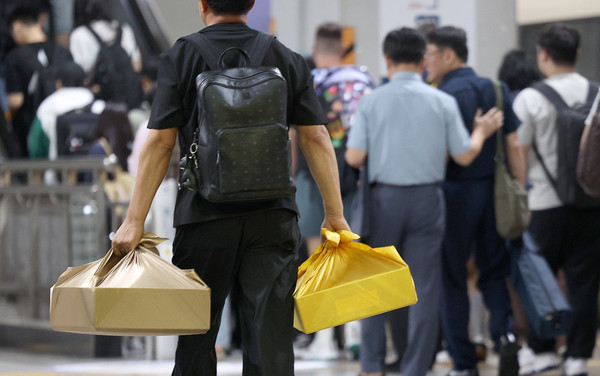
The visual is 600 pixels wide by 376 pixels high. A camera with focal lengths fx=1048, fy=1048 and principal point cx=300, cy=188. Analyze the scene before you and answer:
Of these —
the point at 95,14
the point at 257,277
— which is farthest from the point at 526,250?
the point at 95,14

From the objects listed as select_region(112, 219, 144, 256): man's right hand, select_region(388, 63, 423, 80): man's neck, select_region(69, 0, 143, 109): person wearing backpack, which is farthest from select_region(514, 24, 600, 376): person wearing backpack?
select_region(69, 0, 143, 109): person wearing backpack

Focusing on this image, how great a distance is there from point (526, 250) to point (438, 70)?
1111 mm

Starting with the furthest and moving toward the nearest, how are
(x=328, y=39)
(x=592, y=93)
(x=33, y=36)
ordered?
(x=33, y=36), (x=328, y=39), (x=592, y=93)

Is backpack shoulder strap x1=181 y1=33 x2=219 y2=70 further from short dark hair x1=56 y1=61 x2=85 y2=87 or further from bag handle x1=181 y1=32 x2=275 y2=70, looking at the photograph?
short dark hair x1=56 y1=61 x2=85 y2=87

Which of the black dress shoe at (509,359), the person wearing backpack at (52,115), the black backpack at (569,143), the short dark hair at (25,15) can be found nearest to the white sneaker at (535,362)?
the black dress shoe at (509,359)

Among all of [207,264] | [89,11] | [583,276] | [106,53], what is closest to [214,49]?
[207,264]

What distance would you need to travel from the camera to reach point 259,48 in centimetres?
338

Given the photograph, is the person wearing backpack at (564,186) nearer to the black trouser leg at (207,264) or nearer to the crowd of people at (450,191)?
the crowd of people at (450,191)

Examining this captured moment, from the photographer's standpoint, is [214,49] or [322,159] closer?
[214,49]

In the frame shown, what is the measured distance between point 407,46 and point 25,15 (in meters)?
4.75

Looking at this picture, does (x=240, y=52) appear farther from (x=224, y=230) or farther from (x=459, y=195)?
(x=459, y=195)

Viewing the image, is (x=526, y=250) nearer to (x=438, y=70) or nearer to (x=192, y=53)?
(x=438, y=70)

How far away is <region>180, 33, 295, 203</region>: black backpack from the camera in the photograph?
10.5ft

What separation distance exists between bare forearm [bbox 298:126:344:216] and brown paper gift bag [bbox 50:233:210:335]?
1.91 ft
